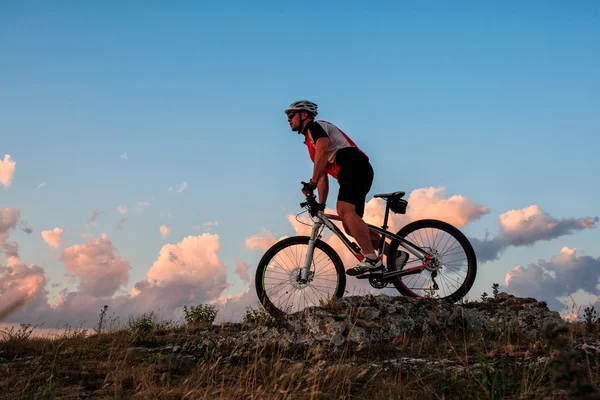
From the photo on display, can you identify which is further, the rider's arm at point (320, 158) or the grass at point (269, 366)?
the rider's arm at point (320, 158)

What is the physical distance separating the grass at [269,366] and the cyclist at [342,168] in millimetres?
1513

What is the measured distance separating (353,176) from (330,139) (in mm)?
641

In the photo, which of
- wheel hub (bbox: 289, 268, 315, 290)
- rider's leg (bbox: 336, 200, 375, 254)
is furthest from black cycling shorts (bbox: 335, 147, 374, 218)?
wheel hub (bbox: 289, 268, 315, 290)

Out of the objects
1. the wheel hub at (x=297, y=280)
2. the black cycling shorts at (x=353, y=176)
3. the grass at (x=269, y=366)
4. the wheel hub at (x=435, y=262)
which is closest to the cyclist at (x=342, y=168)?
the black cycling shorts at (x=353, y=176)

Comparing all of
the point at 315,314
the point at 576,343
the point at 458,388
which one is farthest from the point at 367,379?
the point at 576,343

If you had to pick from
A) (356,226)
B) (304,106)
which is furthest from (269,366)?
(304,106)

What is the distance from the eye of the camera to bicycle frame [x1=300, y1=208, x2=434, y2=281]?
792 cm

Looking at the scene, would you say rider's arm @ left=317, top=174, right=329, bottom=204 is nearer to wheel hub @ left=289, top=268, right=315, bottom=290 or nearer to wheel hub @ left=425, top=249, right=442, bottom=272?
wheel hub @ left=289, top=268, right=315, bottom=290

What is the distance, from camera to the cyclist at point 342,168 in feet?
25.5

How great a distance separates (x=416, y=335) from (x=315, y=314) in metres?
1.41

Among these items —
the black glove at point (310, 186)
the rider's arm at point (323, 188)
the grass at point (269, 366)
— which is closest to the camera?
the grass at point (269, 366)

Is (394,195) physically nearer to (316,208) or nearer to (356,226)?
(356,226)

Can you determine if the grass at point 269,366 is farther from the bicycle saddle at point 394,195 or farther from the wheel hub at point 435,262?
the bicycle saddle at point 394,195

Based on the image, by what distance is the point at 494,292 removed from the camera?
9.06 meters
